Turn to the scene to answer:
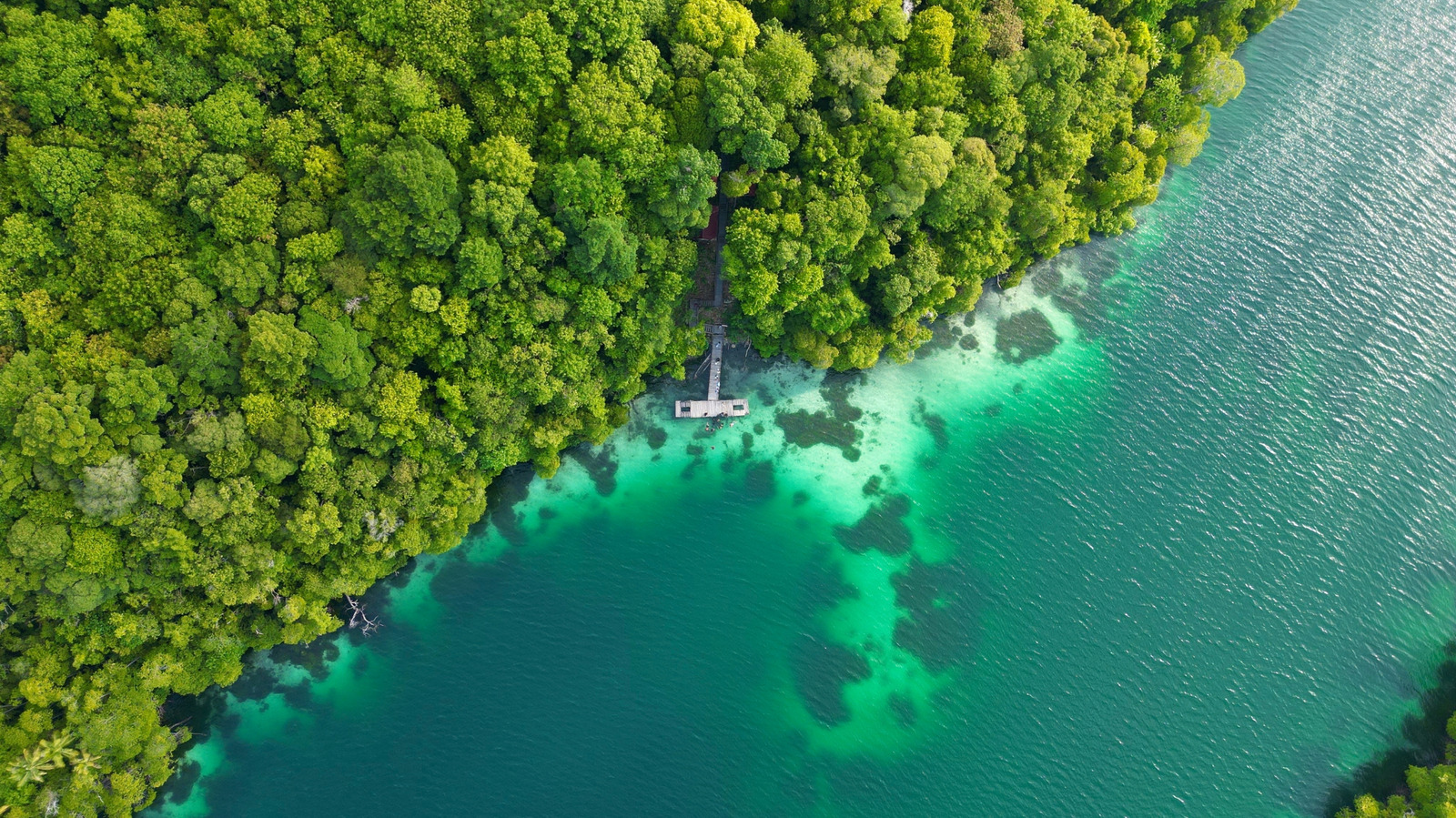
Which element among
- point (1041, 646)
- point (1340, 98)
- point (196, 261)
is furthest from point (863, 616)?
point (1340, 98)

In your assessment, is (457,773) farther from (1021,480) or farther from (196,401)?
(1021,480)

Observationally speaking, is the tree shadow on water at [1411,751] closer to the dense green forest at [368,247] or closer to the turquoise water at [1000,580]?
the turquoise water at [1000,580]

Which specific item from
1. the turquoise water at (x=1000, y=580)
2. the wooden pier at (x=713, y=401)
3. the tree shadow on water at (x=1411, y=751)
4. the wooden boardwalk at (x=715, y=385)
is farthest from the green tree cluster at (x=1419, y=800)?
the wooden pier at (x=713, y=401)

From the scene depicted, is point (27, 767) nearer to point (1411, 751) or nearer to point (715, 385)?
point (715, 385)

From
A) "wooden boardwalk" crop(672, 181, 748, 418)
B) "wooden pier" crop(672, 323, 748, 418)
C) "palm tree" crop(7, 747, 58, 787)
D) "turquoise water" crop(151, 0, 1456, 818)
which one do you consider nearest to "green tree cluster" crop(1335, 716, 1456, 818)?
"turquoise water" crop(151, 0, 1456, 818)

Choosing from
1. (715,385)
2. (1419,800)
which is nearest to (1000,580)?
(715,385)
